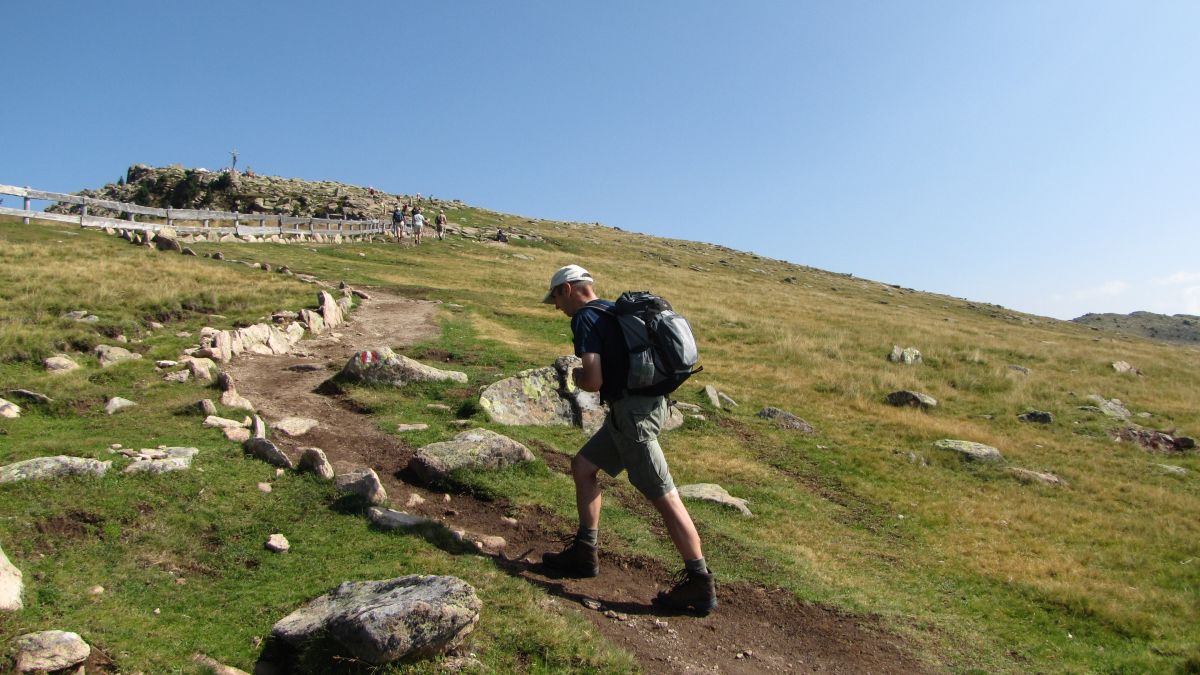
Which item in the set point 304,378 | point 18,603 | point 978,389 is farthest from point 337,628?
point 978,389

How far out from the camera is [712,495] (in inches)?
395

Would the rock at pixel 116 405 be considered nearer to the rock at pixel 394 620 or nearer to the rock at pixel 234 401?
the rock at pixel 234 401

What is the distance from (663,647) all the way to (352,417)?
7.37m

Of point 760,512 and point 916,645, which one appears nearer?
point 916,645

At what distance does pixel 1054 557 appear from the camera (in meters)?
9.83

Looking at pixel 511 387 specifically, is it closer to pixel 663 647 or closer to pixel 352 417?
pixel 352 417

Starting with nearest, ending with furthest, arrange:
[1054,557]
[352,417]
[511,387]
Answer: [1054,557] → [352,417] → [511,387]

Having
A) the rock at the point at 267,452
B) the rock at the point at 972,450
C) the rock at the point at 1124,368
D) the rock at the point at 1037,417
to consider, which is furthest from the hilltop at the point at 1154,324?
the rock at the point at 267,452

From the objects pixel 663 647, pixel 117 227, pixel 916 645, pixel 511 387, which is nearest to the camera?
pixel 663 647

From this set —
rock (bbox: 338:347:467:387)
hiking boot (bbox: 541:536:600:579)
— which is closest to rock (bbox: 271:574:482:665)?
hiking boot (bbox: 541:536:600:579)

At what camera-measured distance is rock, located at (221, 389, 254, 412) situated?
32.8 feet

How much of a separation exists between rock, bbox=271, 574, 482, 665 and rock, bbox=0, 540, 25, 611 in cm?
158

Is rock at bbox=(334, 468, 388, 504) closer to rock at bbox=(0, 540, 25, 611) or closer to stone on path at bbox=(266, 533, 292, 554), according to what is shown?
stone on path at bbox=(266, 533, 292, 554)

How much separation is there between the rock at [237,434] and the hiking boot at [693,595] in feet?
18.3
